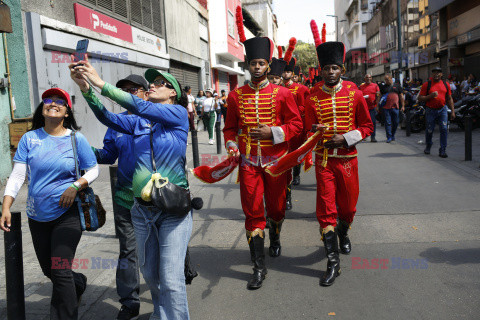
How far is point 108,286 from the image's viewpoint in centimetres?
429

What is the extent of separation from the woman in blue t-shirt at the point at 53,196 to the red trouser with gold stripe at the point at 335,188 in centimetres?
220

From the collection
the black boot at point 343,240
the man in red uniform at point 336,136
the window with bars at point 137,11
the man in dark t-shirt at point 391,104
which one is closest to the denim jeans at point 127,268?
the man in red uniform at point 336,136

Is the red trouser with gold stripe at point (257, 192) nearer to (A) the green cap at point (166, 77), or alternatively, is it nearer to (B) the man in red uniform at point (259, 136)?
(B) the man in red uniform at point (259, 136)

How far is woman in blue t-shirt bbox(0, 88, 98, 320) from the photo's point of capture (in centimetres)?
317

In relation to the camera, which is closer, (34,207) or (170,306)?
(170,306)

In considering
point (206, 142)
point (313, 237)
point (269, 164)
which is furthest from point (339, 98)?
point (206, 142)

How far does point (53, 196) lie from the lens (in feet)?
10.6

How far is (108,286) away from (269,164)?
192 cm

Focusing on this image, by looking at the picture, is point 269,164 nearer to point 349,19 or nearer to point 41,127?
point 41,127

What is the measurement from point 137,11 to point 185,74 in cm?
721

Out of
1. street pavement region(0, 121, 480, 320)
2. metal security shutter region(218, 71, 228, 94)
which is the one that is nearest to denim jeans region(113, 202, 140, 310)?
street pavement region(0, 121, 480, 320)

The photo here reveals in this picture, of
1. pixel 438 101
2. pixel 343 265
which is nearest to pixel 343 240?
pixel 343 265

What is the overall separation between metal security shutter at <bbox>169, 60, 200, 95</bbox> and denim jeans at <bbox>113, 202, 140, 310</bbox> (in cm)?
1821

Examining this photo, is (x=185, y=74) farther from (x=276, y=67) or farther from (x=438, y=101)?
(x=276, y=67)
